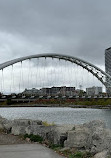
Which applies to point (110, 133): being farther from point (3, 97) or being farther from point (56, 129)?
point (3, 97)

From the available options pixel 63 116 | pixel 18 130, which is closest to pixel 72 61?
pixel 63 116

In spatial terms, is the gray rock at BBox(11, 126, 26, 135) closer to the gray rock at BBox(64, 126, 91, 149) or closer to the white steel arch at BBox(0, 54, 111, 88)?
the gray rock at BBox(64, 126, 91, 149)

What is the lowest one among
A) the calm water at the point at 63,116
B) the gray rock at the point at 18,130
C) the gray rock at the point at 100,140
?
the calm water at the point at 63,116

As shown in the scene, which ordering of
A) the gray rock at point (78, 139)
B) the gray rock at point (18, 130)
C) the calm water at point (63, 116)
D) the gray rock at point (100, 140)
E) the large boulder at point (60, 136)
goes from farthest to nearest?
the calm water at point (63, 116)
the gray rock at point (18, 130)
the large boulder at point (60, 136)
the gray rock at point (78, 139)
the gray rock at point (100, 140)

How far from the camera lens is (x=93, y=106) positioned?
105625 mm

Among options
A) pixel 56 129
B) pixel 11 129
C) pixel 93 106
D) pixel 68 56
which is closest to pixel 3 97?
pixel 68 56

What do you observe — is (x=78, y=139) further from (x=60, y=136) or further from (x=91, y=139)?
(x=60, y=136)

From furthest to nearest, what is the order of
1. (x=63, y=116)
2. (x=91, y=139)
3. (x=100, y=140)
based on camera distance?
1. (x=63, y=116)
2. (x=91, y=139)
3. (x=100, y=140)

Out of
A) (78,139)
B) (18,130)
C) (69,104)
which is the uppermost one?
(78,139)

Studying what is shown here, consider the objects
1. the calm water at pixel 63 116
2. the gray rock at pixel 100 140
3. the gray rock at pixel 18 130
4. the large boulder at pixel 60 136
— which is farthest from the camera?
the calm water at pixel 63 116

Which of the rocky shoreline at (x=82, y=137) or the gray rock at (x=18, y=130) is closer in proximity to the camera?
the rocky shoreline at (x=82, y=137)

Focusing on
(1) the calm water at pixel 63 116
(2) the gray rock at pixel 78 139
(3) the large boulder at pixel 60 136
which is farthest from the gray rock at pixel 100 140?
(1) the calm water at pixel 63 116

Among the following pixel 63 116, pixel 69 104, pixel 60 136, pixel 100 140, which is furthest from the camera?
pixel 69 104

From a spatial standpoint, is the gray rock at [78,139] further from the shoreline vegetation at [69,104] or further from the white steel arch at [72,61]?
the shoreline vegetation at [69,104]
